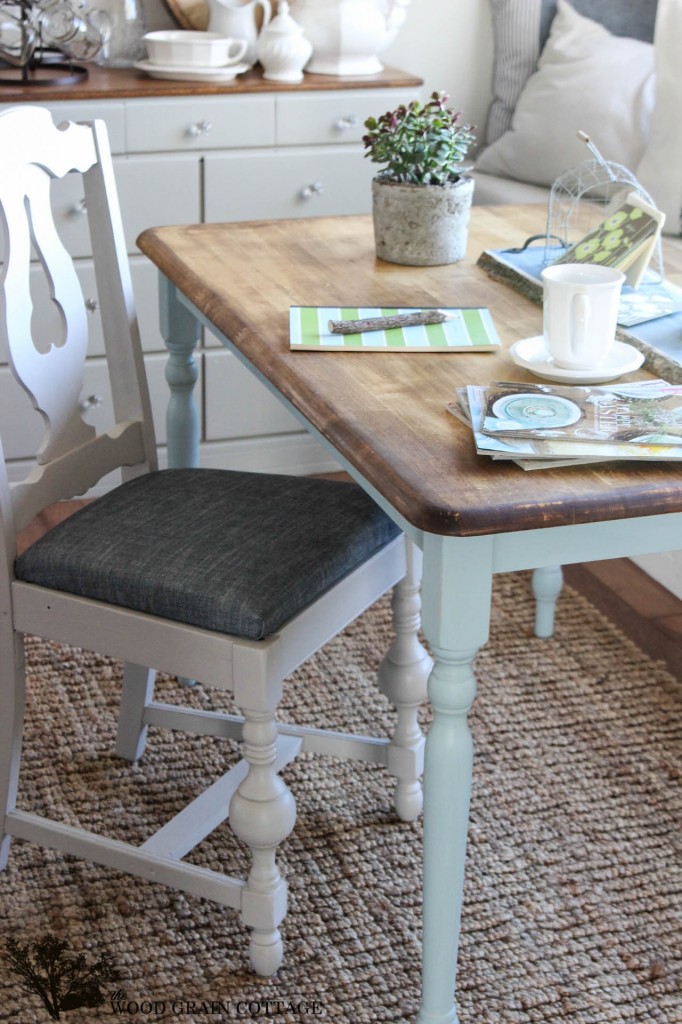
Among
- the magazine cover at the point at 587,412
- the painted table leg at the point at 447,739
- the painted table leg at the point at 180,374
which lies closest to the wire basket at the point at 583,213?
the magazine cover at the point at 587,412

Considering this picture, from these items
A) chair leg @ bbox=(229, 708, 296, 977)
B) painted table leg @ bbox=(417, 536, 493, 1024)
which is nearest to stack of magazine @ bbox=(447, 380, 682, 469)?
painted table leg @ bbox=(417, 536, 493, 1024)

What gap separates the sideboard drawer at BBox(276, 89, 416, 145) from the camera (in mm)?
2746

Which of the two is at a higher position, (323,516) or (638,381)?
(638,381)

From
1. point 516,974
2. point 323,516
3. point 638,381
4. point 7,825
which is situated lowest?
point 516,974

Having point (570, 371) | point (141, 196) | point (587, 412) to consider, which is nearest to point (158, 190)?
point (141, 196)

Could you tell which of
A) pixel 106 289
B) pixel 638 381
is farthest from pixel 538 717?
pixel 106 289

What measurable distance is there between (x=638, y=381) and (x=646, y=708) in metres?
0.92

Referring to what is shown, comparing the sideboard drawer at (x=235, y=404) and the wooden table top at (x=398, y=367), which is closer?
the wooden table top at (x=398, y=367)

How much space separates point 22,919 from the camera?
1625 millimetres

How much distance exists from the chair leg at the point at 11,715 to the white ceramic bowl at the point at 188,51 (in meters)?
1.62

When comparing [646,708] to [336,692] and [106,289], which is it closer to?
[336,692]

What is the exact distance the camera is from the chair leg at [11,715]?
60.8 inches

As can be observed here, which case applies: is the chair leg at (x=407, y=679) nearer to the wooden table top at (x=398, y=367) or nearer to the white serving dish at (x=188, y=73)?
the wooden table top at (x=398, y=367)

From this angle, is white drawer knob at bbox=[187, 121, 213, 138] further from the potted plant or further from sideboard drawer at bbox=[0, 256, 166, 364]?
the potted plant
